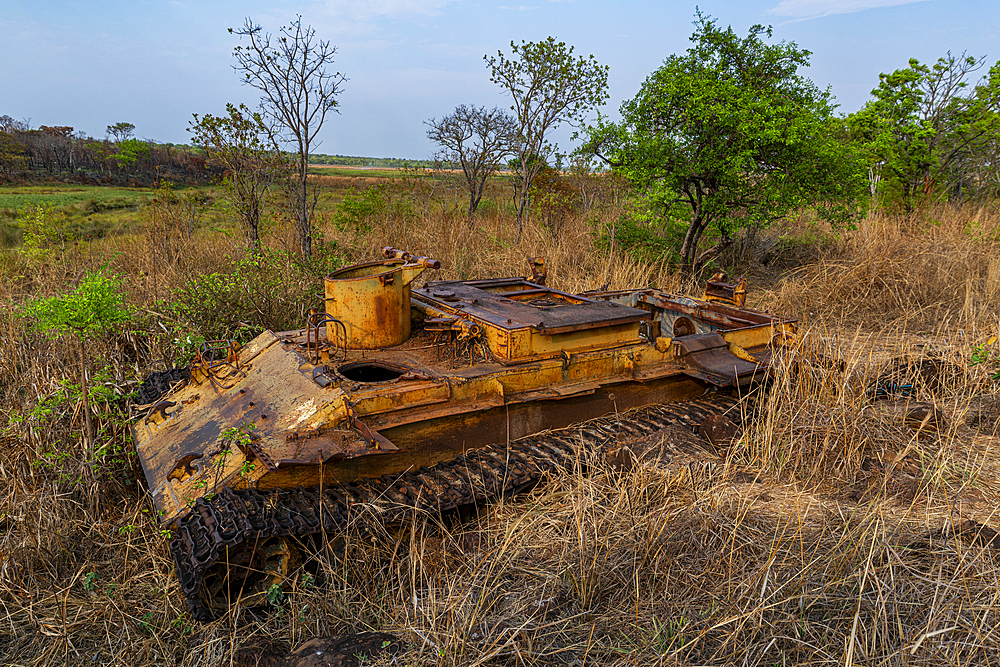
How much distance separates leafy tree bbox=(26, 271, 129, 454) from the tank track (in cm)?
227

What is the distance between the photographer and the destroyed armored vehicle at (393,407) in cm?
332

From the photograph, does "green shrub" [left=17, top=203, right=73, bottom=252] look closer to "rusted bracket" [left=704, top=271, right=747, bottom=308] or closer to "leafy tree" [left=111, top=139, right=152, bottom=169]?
"rusted bracket" [left=704, top=271, right=747, bottom=308]

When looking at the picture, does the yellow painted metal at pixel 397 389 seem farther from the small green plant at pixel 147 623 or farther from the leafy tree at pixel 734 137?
the leafy tree at pixel 734 137

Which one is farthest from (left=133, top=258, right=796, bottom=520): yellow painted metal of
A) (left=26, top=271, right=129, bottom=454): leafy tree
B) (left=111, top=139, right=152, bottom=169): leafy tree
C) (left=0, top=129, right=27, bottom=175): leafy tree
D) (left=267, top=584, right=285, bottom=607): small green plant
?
(left=0, top=129, right=27, bottom=175): leafy tree

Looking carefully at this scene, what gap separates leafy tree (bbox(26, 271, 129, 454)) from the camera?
15.9ft

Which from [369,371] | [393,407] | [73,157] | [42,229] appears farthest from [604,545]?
[73,157]

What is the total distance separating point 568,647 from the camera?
2768 millimetres

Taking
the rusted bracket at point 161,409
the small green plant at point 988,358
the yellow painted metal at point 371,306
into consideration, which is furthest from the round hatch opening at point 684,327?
the rusted bracket at point 161,409

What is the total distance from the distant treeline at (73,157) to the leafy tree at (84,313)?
908 inches

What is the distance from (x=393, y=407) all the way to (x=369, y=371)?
2.31 feet

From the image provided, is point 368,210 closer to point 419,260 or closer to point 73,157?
point 419,260

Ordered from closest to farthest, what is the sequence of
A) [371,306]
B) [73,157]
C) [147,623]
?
[147,623] → [371,306] → [73,157]

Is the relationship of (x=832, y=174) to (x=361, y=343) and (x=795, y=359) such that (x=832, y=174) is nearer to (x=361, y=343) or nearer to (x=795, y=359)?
(x=795, y=359)

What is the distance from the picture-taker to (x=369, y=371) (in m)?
4.48
